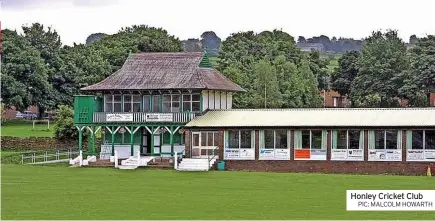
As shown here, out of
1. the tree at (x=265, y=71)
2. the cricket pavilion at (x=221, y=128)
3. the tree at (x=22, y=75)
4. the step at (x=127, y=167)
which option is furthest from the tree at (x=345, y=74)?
the step at (x=127, y=167)

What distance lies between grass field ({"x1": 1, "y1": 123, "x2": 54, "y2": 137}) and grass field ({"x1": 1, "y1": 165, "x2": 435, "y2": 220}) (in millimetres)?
23343

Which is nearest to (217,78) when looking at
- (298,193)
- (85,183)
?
(85,183)

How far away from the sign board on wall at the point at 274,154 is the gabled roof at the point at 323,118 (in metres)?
1.37

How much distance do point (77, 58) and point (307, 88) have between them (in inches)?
837

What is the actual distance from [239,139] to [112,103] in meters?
10.2

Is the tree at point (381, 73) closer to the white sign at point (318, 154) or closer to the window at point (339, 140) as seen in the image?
the window at point (339, 140)

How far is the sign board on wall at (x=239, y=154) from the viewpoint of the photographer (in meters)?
57.3

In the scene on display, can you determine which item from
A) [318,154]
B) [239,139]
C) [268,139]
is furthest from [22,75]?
[318,154]

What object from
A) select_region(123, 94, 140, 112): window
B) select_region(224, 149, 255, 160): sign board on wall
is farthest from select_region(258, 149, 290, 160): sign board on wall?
select_region(123, 94, 140, 112): window

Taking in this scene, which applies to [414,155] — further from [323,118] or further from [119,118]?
[119,118]

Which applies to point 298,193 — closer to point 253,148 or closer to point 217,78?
point 253,148

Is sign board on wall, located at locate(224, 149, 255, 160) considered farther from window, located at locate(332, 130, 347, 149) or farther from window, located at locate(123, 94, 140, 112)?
window, located at locate(123, 94, 140, 112)

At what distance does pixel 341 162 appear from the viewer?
55.7 m

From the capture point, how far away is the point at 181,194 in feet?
134
